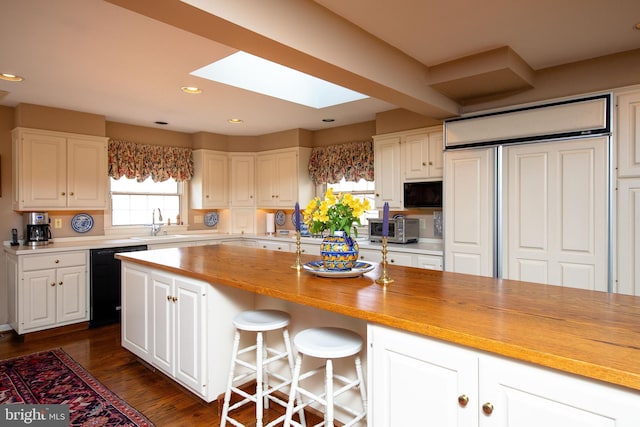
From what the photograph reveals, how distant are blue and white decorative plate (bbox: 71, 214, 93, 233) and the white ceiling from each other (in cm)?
142

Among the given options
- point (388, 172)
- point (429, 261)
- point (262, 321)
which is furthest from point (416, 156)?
point (262, 321)

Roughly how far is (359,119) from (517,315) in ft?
12.4

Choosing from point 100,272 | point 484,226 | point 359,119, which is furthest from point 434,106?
point 100,272

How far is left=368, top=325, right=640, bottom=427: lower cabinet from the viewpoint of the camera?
3.30ft

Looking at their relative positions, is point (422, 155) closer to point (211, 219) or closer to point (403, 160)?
point (403, 160)

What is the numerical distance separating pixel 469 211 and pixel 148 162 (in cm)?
407

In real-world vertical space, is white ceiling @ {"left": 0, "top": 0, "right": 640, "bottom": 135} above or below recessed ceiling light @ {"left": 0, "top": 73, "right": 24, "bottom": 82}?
above

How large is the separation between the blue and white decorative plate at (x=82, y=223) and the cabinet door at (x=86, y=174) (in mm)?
272

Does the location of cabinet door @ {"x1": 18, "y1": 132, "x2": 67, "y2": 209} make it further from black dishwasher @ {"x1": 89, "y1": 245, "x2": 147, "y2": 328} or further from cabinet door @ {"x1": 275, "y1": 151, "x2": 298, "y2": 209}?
cabinet door @ {"x1": 275, "y1": 151, "x2": 298, "y2": 209}

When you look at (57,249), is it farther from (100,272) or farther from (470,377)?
(470,377)

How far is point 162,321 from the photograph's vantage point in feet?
8.80

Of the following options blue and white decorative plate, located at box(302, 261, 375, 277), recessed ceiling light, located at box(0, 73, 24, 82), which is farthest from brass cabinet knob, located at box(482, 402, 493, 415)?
recessed ceiling light, located at box(0, 73, 24, 82)

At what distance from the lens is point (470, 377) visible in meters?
1.22

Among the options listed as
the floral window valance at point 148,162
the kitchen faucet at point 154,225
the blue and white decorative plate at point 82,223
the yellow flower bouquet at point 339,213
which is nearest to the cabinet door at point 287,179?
the floral window valance at point 148,162
